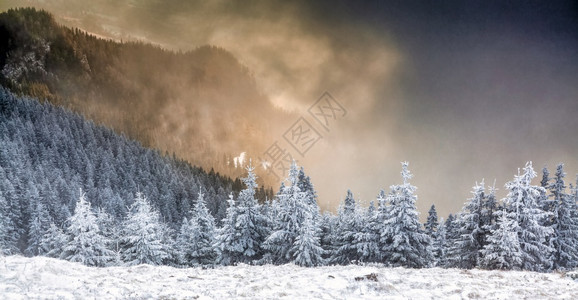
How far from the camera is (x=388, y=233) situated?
30.5 m

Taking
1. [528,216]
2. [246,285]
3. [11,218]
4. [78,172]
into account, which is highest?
[78,172]

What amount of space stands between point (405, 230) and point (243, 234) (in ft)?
55.4

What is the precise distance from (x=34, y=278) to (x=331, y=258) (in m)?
32.2

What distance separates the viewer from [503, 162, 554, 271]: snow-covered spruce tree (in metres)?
28.8

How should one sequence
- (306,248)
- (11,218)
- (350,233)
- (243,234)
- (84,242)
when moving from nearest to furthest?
(306,248) < (243,234) < (84,242) < (350,233) < (11,218)

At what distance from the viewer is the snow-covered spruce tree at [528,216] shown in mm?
28844

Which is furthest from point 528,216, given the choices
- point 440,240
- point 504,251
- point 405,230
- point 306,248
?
point 440,240

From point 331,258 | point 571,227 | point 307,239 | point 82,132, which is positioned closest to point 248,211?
point 307,239

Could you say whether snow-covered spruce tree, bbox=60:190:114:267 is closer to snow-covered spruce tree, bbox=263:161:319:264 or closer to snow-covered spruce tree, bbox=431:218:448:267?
snow-covered spruce tree, bbox=263:161:319:264

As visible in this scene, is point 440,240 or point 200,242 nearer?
point 200,242

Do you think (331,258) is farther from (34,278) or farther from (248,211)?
(34,278)

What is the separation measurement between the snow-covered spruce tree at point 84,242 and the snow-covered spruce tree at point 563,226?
48.1 meters

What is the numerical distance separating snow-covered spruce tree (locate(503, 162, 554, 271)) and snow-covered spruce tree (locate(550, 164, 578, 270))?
4.60 m

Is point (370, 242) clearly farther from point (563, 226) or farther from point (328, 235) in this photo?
point (563, 226)
